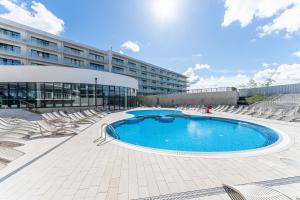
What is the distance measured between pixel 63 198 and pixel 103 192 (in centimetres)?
67

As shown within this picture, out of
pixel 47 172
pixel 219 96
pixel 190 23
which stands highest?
pixel 190 23

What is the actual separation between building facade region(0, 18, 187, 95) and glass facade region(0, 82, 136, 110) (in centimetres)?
1318

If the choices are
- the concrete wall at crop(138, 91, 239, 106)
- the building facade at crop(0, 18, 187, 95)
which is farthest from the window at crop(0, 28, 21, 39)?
the concrete wall at crop(138, 91, 239, 106)

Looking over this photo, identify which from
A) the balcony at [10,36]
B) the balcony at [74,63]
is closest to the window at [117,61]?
the balcony at [74,63]

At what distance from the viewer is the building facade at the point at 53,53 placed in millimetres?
22766

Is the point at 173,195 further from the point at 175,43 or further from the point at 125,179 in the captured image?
the point at 175,43

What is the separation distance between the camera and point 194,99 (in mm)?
26125

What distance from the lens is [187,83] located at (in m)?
69.8

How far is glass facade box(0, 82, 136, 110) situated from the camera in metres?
14.1

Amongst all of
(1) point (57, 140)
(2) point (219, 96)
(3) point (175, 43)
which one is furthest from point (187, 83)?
(1) point (57, 140)

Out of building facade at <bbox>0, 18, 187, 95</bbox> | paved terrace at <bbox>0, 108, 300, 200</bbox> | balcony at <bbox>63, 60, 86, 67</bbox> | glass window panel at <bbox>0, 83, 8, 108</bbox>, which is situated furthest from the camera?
balcony at <bbox>63, 60, 86, 67</bbox>

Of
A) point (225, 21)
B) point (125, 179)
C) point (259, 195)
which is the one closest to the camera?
point (259, 195)

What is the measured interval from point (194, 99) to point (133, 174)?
2419cm

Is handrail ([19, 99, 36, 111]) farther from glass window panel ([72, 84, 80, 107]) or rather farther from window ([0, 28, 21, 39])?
window ([0, 28, 21, 39])
